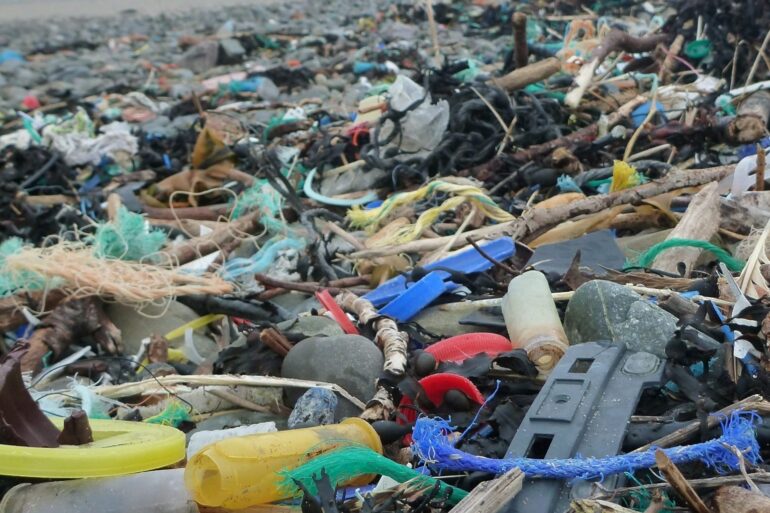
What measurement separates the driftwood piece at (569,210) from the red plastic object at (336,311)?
0.76 meters

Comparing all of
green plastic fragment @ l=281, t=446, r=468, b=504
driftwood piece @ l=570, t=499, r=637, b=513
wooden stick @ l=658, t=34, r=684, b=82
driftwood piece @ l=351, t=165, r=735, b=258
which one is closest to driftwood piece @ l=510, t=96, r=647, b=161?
wooden stick @ l=658, t=34, r=684, b=82

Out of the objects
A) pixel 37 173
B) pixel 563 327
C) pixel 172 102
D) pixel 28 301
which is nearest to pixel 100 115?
pixel 172 102

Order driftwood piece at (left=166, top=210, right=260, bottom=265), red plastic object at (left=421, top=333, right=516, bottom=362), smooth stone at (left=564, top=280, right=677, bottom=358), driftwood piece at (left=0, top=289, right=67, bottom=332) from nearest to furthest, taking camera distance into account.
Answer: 1. smooth stone at (left=564, top=280, right=677, bottom=358)
2. red plastic object at (left=421, top=333, right=516, bottom=362)
3. driftwood piece at (left=0, top=289, right=67, bottom=332)
4. driftwood piece at (left=166, top=210, right=260, bottom=265)

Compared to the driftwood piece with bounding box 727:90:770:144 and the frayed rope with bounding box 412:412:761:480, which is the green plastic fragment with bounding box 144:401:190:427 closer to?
the frayed rope with bounding box 412:412:761:480

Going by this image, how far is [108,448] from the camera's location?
2.12 metres

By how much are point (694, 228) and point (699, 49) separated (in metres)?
4.30

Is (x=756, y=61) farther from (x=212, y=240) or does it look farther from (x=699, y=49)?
(x=212, y=240)

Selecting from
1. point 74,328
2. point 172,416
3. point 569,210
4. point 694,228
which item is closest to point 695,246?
point 694,228

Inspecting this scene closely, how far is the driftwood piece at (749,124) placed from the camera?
5.23m

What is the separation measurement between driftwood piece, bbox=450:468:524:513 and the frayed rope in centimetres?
5

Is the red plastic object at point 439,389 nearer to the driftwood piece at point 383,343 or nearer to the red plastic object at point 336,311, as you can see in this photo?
the driftwood piece at point 383,343

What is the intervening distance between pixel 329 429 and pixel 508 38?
12213 mm

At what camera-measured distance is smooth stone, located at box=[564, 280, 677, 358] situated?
255 centimetres

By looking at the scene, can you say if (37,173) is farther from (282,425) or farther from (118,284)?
(282,425)
